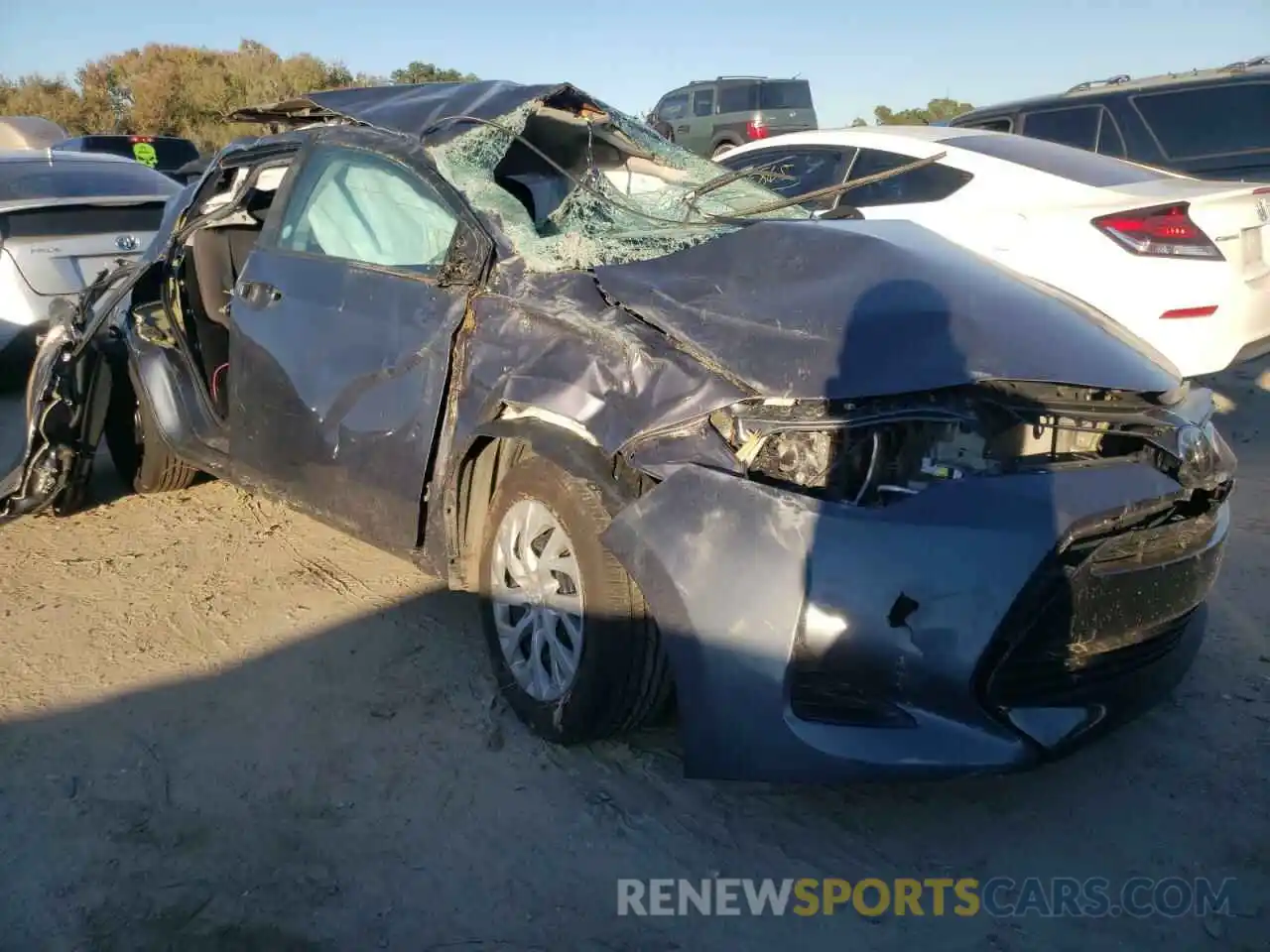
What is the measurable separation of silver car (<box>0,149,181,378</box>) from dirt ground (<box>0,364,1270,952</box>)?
423 cm

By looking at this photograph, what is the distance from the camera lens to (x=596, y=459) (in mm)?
2857

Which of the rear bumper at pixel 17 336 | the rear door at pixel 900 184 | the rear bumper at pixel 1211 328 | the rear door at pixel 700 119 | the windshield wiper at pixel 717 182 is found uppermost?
the rear door at pixel 700 119

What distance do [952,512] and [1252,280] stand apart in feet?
13.6

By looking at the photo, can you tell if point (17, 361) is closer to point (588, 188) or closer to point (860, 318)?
point (588, 188)

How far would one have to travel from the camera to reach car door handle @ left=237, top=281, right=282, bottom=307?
4077mm

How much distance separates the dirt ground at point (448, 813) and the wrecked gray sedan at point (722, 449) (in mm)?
340

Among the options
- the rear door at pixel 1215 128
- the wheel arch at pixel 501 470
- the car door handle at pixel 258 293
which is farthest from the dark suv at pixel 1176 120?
the car door handle at pixel 258 293

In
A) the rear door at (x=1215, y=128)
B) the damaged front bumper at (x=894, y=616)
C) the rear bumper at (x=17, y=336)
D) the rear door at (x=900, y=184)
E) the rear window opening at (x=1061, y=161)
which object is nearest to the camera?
the damaged front bumper at (x=894, y=616)

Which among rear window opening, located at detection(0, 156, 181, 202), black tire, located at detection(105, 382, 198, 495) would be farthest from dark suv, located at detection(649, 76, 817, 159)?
black tire, located at detection(105, 382, 198, 495)

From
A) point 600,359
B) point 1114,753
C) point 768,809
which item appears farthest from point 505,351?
point 1114,753

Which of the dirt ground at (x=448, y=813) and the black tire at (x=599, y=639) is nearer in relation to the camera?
the dirt ground at (x=448, y=813)

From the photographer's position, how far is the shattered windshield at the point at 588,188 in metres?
3.38

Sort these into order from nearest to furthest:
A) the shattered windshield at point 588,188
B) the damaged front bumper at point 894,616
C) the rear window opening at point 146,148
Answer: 1. the damaged front bumper at point 894,616
2. the shattered windshield at point 588,188
3. the rear window opening at point 146,148

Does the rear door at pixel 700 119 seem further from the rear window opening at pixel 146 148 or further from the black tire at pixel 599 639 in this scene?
the black tire at pixel 599 639
